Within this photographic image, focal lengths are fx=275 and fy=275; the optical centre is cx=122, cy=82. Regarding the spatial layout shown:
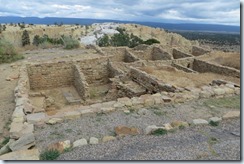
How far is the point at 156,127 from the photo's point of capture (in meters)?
5.51

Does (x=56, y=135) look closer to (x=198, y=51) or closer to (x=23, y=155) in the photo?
(x=23, y=155)

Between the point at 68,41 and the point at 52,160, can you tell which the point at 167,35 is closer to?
the point at 68,41

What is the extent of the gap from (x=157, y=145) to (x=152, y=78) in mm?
5427

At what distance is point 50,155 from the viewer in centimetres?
474

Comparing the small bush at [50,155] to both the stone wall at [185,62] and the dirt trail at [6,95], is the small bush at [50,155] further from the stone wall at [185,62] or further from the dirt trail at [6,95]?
the stone wall at [185,62]

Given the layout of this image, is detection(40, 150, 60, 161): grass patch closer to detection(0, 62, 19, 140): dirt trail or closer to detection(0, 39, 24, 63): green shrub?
detection(0, 62, 19, 140): dirt trail

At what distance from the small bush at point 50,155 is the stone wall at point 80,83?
6.72 m

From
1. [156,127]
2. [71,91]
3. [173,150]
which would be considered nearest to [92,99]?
[71,91]

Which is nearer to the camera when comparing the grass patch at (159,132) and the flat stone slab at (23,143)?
the flat stone slab at (23,143)

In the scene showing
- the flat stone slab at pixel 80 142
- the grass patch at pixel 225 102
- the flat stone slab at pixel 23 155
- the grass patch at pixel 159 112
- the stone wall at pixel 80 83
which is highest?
the grass patch at pixel 225 102

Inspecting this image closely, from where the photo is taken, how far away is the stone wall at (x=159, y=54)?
15.7 meters

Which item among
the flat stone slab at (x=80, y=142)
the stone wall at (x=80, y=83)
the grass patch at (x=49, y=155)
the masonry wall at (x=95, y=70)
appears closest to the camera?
the grass patch at (x=49, y=155)

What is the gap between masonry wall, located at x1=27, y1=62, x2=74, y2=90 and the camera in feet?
41.8

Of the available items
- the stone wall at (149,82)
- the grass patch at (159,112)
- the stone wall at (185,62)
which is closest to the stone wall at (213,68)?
the stone wall at (185,62)
